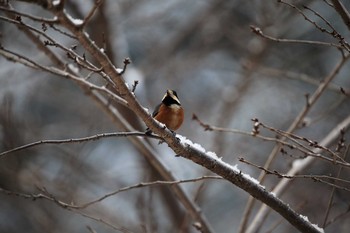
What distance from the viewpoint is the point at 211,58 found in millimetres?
9500

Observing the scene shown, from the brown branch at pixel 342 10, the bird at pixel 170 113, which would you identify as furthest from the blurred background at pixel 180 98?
the brown branch at pixel 342 10

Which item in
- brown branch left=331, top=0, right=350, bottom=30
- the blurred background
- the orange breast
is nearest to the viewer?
brown branch left=331, top=0, right=350, bottom=30

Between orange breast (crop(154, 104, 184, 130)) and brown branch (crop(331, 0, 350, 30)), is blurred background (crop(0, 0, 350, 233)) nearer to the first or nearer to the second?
orange breast (crop(154, 104, 184, 130))

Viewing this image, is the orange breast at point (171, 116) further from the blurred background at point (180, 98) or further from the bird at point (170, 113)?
the blurred background at point (180, 98)

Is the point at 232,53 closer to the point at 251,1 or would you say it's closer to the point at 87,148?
the point at 251,1

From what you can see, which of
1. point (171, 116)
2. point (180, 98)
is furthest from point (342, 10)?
point (180, 98)

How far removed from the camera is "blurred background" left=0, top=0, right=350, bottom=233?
6891mm

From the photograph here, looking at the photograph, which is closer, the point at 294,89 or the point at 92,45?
the point at 92,45

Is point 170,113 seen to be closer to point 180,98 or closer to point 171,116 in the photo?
point 171,116

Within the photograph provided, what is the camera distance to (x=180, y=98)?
8.91 meters

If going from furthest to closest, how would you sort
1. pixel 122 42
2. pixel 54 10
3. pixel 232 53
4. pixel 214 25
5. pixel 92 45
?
pixel 232 53, pixel 214 25, pixel 122 42, pixel 92 45, pixel 54 10

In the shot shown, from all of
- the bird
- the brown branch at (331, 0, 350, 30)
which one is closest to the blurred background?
the bird

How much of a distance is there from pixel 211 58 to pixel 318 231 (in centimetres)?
686

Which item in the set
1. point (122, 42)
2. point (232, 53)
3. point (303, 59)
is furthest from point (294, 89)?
point (122, 42)
